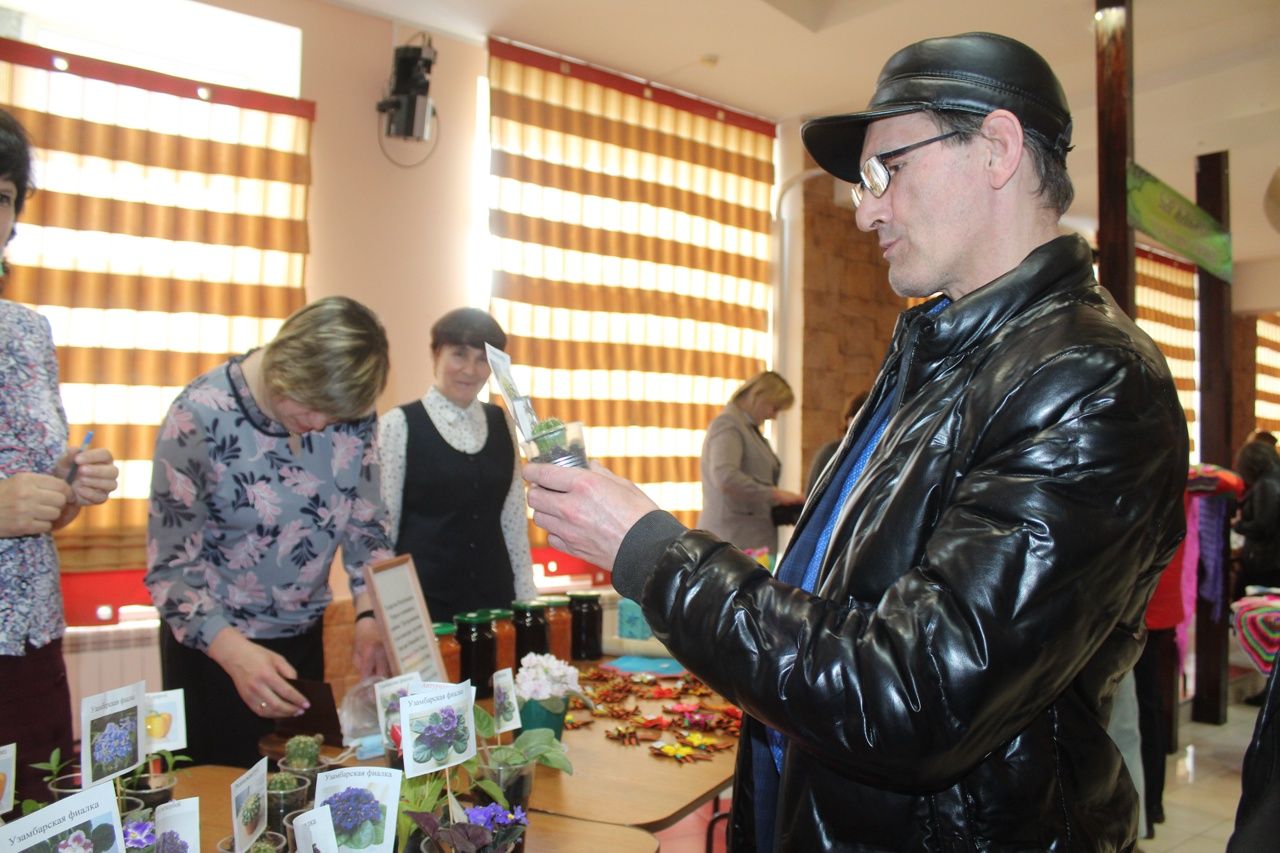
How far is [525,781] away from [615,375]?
406 cm

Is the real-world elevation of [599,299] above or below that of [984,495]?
above

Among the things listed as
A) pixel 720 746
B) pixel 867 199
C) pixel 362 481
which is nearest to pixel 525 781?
pixel 720 746

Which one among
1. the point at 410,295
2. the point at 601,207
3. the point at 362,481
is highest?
the point at 601,207

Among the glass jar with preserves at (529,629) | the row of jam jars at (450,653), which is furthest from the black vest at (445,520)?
the row of jam jars at (450,653)

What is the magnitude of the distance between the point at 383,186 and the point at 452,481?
7.16 feet

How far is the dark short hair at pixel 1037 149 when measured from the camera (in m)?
1.09

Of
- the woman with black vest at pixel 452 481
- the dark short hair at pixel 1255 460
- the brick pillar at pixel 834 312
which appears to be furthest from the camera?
the brick pillar at pixel 834 312

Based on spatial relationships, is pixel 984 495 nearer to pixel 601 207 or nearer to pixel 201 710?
Answer: pixel 201 710

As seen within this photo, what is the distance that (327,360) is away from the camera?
1.96m

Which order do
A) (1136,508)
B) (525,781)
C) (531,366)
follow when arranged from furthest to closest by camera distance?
1. (531,366)
2. (525,781)
3. (1136,508)

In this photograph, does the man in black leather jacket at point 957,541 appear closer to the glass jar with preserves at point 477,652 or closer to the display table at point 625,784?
the display table at point 625,784

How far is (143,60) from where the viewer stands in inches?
162

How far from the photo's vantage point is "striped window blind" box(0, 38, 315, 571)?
368 centimetres

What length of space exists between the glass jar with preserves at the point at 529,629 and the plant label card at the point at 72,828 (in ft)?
4.49
